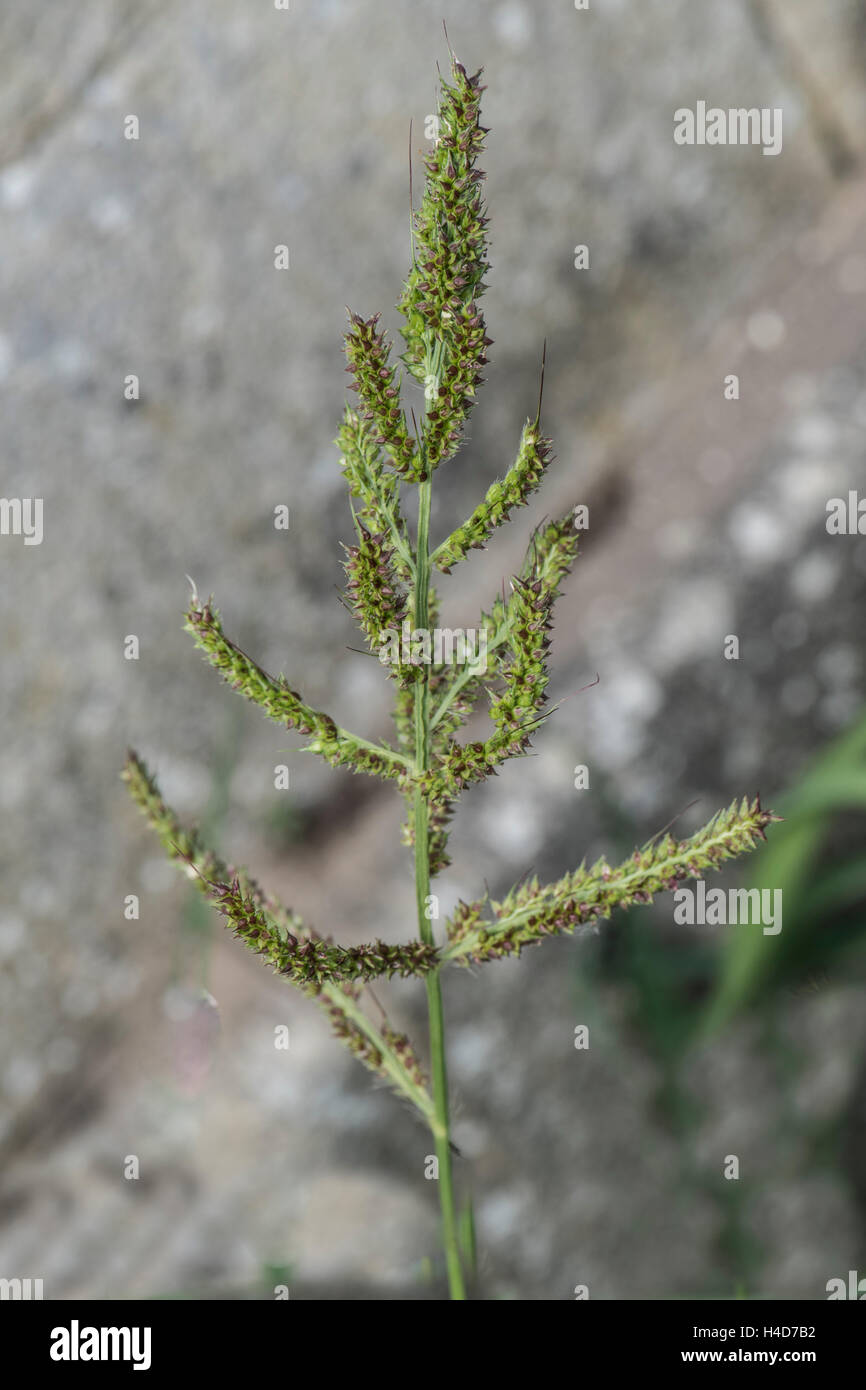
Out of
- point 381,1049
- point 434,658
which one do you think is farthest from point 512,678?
point 381,1049

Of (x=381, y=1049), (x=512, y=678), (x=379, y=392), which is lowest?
(x=381, y=1049)

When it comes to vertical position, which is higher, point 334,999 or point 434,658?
point 434,658

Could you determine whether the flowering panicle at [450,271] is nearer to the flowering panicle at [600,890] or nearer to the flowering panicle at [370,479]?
the flowering panicle at [370,479]

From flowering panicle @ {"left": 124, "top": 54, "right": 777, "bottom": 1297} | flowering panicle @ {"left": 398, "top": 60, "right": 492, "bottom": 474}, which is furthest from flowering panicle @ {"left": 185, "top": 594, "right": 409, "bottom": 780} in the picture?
flowering panicle @ {"left": 398, "top": 60, "right": 492, "bottom": 474}

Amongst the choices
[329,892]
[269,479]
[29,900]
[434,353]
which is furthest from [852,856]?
[434,353]

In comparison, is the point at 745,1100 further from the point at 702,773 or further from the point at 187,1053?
the point at 187,1053

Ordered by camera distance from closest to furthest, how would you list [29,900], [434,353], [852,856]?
1. [434,353]
2. [29,900]
3. [852,856]

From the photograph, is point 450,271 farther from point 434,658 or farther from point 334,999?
point 334,999
